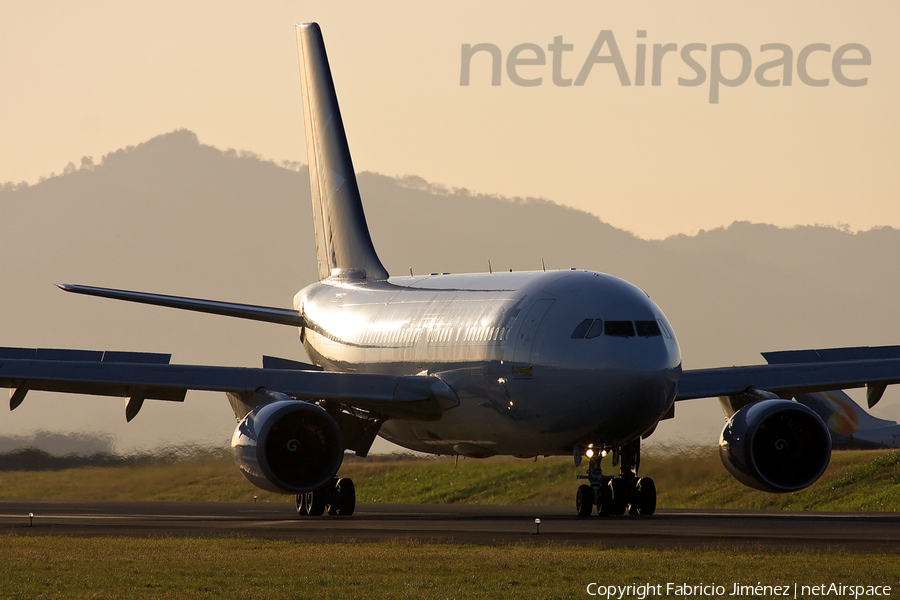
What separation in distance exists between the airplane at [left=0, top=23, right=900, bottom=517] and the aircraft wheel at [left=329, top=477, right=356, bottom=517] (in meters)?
0.03

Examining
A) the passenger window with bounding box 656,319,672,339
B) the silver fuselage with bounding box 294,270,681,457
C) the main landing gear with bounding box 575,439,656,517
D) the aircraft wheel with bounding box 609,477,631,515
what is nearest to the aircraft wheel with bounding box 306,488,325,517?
the silver fuselage with bounding box 294,270,681,457

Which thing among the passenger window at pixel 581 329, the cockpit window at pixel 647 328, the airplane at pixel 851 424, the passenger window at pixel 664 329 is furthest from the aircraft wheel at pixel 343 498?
the airplane at pixel 851 424

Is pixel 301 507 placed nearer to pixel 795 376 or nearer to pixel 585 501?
pixel 585 501

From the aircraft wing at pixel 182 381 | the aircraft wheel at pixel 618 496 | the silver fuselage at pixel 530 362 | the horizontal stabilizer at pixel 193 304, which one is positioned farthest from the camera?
the horizontal stabilizer at pixel 193 304

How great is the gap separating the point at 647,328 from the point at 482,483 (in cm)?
1574

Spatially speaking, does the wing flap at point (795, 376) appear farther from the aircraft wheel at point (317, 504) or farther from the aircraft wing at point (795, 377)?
the aircraft wheel at point (317, 504)

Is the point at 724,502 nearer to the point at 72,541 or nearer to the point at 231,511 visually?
the point at 231,511

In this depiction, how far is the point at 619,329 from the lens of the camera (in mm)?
22953

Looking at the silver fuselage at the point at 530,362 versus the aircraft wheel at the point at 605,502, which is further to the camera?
the aircraft wheel at the point at 605,502

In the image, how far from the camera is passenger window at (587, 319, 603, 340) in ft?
75.0

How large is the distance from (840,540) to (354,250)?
19.6m

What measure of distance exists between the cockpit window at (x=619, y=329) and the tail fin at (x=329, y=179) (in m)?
12.5

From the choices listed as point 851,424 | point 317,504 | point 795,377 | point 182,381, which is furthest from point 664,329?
point 851,424

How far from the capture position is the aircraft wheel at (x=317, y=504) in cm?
2642
